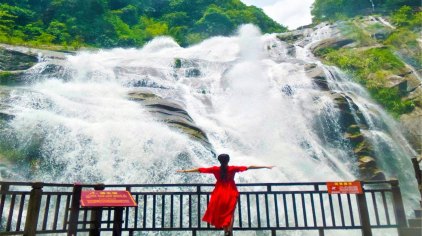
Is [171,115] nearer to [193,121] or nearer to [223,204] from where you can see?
[193,121]

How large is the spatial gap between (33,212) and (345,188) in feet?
17.2

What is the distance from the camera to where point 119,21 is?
36906 millimetres

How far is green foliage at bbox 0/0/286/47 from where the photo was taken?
95.7 ft

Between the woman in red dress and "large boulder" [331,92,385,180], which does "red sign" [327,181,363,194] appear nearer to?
the woman in red dress

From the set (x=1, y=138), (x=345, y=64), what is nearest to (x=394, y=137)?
(x=345, y=64)

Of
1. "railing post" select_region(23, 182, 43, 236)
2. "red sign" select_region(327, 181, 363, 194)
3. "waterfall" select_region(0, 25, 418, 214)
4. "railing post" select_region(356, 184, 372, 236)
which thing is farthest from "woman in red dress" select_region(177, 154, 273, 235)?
"waterfall" select_region(0, 25, 418, 214)

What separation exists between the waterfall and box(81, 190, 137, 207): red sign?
16.6ft

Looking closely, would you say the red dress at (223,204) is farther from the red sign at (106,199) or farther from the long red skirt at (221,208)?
the red sign at (106,199)

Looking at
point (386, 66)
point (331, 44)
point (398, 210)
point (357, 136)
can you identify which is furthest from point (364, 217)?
point (331, 44)

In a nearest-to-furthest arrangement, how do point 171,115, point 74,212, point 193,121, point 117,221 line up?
point 74,212 → point 117,221 → point 171,115 → point 193,121

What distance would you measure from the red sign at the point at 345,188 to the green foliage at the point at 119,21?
24.7 meters

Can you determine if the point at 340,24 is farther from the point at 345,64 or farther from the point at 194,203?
the point at 194,203

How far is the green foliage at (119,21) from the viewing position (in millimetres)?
29172

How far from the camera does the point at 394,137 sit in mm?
16562
